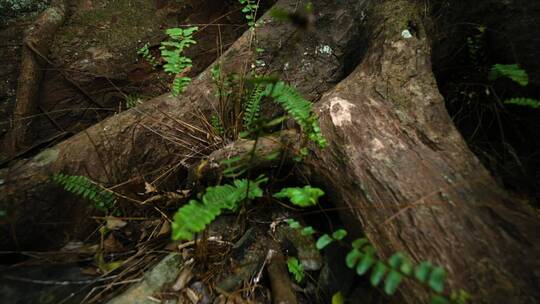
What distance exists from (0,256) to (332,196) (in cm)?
214

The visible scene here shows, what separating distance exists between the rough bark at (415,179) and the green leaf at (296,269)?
0.43 m

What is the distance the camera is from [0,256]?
210 centimetres

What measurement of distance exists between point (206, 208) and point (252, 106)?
108cm

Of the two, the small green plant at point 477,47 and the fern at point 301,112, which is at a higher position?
the small green plant at point 477,47

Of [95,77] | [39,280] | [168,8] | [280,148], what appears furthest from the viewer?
[168,8]

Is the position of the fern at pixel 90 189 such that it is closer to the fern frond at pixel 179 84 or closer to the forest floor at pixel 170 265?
the forest floor at pixel 170 265

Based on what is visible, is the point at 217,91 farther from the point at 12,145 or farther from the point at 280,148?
the point at 12,145

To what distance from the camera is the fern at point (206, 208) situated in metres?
1.32

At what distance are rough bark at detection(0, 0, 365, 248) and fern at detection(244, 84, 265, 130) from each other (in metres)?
0.32

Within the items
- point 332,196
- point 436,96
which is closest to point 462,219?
point 332,196

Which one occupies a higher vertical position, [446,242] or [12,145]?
[446,242]

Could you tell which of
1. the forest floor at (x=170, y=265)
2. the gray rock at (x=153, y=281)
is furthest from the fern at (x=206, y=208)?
the gray rock at (x=153, y=281)

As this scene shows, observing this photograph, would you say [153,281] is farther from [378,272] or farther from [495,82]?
[495,82]

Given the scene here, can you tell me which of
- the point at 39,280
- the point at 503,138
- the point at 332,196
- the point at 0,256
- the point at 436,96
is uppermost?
the point at 436,96
